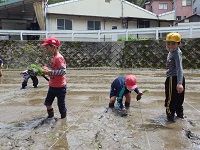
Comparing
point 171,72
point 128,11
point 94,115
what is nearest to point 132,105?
point 94,115

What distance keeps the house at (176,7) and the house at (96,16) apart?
18.9 m

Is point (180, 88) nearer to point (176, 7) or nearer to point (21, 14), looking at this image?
point (21, 14)

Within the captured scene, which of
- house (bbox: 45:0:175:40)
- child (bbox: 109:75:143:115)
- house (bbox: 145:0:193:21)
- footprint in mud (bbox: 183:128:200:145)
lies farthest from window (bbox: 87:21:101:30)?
house (bbox: 145:0:193:21)

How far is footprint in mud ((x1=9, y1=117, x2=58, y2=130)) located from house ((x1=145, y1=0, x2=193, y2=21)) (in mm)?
42306

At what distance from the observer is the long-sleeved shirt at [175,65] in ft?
15.5

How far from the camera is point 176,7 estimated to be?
4538 centimetres

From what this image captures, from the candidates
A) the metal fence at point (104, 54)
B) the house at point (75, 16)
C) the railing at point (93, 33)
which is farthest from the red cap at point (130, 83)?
the house at point (75, 16)

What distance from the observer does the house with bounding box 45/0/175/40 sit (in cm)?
2259

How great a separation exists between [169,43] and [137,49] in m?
11.9

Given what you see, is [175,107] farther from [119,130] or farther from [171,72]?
[119,130]

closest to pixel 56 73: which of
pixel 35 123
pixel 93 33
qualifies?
pixel 35 123

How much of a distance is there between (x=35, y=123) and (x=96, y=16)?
20.2 m

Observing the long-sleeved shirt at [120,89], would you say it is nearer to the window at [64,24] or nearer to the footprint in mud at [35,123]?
the footprint in mud at [35,123]

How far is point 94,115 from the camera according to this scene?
5.50 meters
